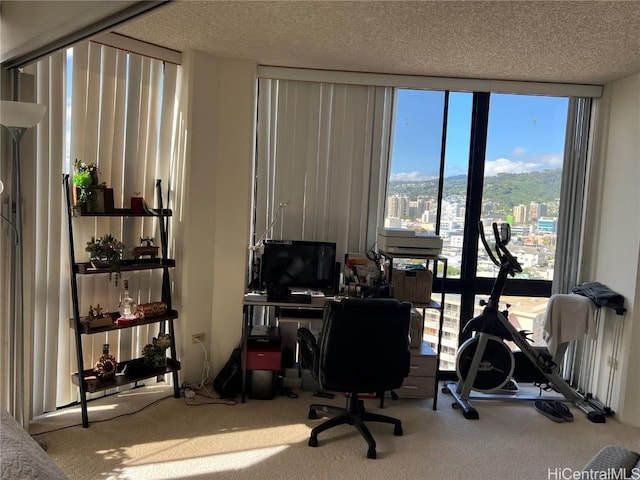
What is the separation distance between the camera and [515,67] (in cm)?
356

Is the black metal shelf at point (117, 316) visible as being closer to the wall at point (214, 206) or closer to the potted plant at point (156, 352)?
the potted plant at point (156, 352)

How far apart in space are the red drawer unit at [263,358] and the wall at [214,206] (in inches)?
13.6

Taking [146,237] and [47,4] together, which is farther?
[146,237]

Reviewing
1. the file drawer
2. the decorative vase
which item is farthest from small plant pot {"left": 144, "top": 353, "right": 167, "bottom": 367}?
the file drawer

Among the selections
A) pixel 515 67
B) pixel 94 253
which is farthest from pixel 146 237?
pixel 515 67

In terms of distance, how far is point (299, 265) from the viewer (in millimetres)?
3857

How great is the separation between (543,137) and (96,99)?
11.0ft

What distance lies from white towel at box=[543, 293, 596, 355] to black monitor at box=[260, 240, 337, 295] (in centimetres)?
165

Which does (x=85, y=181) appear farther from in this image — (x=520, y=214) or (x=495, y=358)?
(x=520, y=214)

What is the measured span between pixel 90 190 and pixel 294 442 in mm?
2001

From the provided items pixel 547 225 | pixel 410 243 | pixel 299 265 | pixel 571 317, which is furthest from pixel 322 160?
pixel 571 317

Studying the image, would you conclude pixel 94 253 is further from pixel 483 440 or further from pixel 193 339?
pixel 483 440

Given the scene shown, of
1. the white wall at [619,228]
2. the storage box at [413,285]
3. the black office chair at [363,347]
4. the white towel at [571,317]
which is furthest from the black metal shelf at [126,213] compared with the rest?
the white wall at [619,228]

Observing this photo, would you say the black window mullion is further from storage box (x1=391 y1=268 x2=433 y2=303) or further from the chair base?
the chair base
